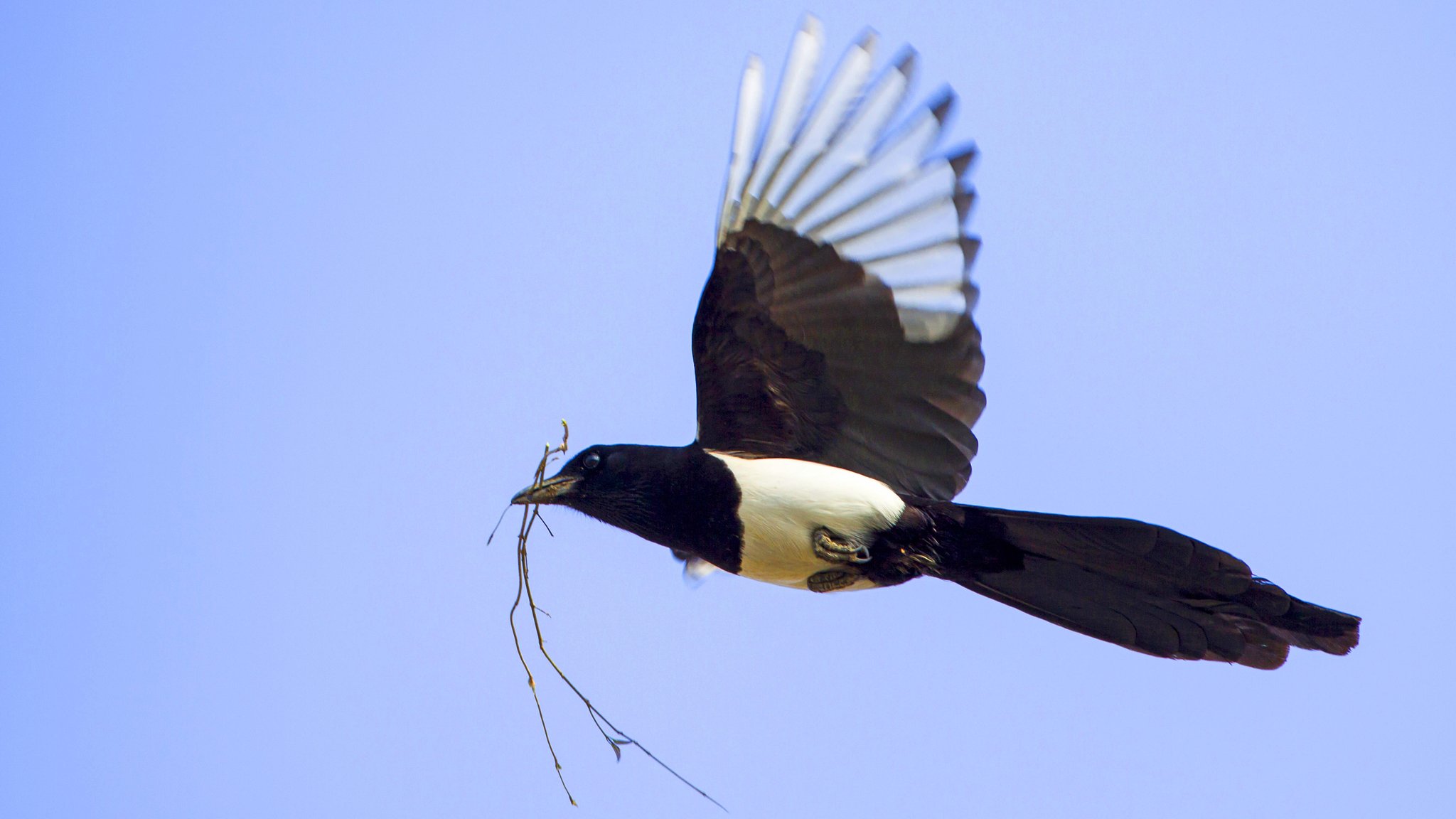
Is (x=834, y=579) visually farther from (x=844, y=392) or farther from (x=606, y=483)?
(x=606, y=483)

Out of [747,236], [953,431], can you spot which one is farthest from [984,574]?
[747,236]

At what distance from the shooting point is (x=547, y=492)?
3141mm

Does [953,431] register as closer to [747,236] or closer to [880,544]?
[880,544]

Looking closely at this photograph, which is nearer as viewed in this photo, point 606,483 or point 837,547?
point 837,547

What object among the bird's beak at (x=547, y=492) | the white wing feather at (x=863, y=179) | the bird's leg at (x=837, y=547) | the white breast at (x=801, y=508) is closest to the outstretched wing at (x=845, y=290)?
the white wing feather at (x=863, y=179)

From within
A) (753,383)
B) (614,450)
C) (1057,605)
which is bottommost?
(1057,605)

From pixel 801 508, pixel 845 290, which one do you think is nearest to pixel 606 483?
pixel 801 508

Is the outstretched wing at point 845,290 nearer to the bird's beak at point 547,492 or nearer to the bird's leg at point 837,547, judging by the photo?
the bird's leg at point 837,547

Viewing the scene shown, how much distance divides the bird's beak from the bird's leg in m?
0.65

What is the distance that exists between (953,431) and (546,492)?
103 centimetres

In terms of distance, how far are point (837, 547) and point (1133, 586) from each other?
666 millimetres

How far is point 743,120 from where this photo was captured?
2891mm

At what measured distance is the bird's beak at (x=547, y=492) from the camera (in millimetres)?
3125

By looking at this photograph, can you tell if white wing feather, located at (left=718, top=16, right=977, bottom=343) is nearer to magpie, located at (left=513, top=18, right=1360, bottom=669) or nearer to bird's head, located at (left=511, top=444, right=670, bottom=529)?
magpie, located at (left=513, top=18, right=1360, bottom=669)
